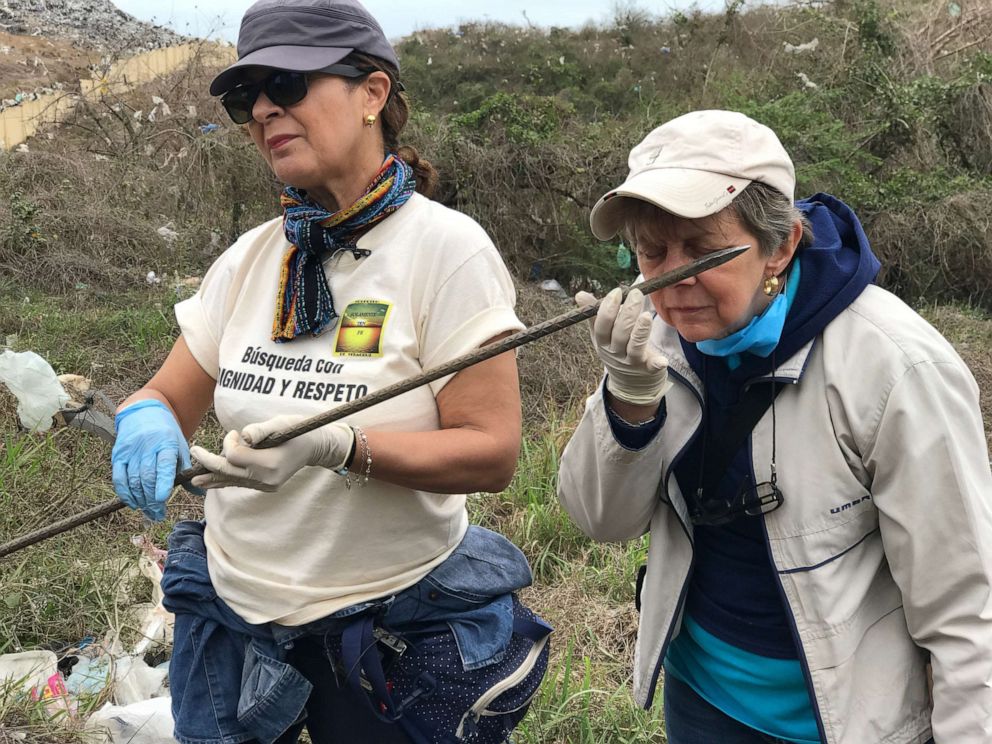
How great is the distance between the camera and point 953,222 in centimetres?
756

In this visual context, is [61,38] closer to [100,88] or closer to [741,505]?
[100,88]

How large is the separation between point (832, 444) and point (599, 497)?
40 cm

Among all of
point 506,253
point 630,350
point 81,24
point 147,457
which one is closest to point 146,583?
point 147,457

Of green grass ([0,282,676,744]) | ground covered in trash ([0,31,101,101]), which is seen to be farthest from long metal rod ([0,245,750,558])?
ground covered in trash ([0,31,101,101])

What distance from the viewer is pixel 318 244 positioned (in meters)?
1.64

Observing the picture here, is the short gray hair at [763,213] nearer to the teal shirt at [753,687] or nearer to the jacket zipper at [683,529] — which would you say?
the jacket zipper at [683,529]

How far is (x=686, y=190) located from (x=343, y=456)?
66cm

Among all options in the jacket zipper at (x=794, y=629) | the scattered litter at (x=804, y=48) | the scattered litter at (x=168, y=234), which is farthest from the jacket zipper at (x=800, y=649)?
the scattered litter at (x=804, y=48)

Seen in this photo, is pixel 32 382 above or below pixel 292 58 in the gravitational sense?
below

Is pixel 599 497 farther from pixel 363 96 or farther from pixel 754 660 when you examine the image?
pixel 363 96

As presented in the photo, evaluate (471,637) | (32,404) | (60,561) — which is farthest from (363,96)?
(60,561)

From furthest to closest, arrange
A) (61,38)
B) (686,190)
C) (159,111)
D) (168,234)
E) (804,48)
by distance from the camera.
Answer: (61,38), (804,48), (159,111), (168,234), (686,190)

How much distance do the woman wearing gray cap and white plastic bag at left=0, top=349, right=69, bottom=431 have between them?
0.80 metres

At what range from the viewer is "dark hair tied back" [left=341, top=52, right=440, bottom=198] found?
1661 mm
